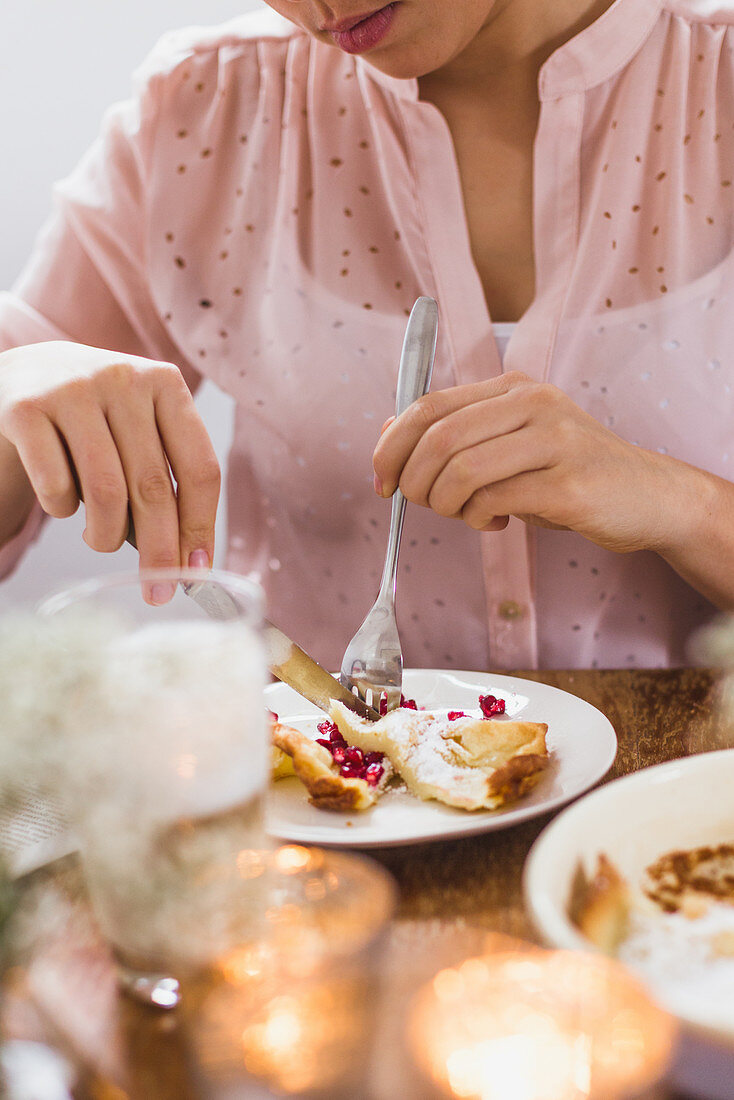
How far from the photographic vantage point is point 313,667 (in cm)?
80

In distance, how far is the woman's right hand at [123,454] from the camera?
721 mm

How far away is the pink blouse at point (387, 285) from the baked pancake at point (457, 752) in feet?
1.51

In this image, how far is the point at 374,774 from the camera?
0.66 m

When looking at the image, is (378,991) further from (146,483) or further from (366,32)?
(366,32)

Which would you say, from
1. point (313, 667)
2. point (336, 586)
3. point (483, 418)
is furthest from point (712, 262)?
point (313, 667)

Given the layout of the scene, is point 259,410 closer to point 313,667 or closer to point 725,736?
point 313,667

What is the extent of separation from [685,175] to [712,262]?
113mm

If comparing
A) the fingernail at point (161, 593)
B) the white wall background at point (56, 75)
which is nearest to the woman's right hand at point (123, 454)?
the fingernail at point (161, 593)

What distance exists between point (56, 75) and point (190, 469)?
4.75 ft

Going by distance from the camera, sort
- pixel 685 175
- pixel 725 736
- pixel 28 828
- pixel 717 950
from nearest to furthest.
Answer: pixel 717 950
pixel 28 828
pixel 725 736
pixel 685 175

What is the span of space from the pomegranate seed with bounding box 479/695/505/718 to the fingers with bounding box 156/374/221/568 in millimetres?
275

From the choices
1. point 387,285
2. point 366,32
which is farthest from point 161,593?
point 387,285

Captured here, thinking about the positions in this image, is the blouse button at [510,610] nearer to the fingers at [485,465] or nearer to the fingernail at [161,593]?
the fingers at [485,465]

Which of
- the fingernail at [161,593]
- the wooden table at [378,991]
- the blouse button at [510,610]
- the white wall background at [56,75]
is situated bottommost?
the blouse button at [510,610]
